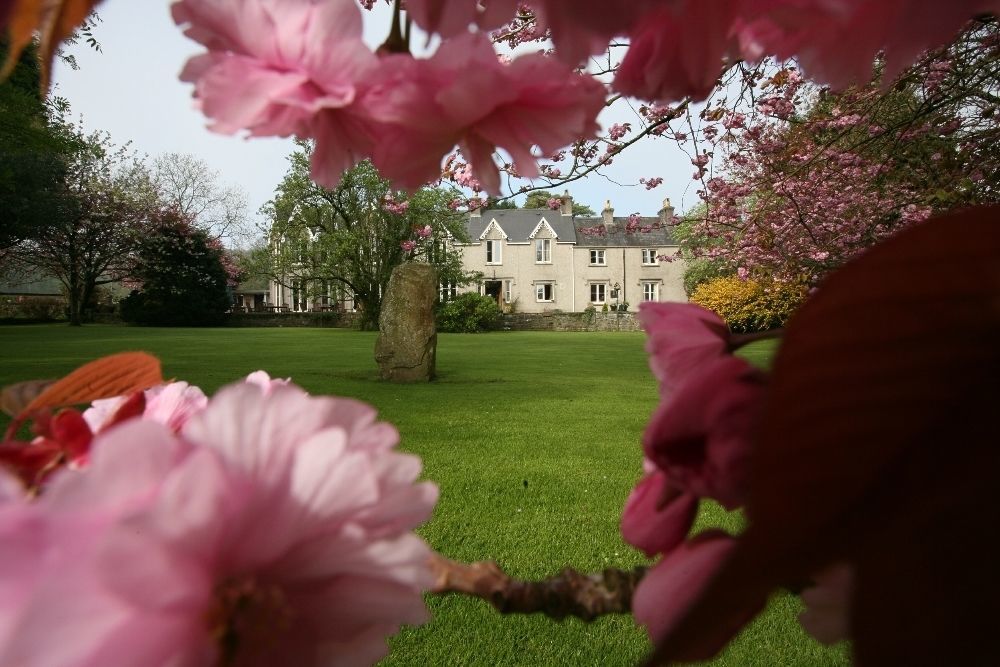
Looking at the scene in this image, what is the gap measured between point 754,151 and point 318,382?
238 inches

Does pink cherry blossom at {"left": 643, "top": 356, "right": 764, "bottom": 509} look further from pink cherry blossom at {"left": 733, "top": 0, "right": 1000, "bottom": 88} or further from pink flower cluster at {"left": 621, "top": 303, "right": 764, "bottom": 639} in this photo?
pink cherry blossom at {"left": 733, "top": 0, "right": 1000, "bottom": 88}

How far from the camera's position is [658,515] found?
0.35 m

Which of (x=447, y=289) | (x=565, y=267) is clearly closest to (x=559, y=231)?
(x=565, y=267)

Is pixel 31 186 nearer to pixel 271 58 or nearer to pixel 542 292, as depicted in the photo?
pixel 542 292

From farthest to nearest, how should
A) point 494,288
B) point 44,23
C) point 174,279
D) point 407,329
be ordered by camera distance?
point 494,288
point 174,279
point 407,329
point 44,23

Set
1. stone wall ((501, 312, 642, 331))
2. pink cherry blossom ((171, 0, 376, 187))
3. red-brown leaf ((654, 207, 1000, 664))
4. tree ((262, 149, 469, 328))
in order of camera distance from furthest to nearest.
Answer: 1. stone wall ((501, 312, 642, 331))
2. tree ((262, 149, 469, 328))
3. pink cherry blossom ((171, 0, 376, 187))
4. red-brown leaf ((654, 207, 1000, 664))

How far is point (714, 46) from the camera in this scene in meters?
0.36

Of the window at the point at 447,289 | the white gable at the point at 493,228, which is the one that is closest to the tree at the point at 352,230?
the window at the point at 447,289

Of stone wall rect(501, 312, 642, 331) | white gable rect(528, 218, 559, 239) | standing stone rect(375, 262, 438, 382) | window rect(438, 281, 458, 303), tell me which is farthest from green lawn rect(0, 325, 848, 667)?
white gable rect(528, 218, 559, 239)

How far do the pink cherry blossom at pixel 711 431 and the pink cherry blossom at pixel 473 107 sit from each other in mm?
211

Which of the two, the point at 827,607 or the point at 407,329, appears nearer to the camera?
the point at 827,607

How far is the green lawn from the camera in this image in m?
2.51

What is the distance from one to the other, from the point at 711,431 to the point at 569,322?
2849 centimetres

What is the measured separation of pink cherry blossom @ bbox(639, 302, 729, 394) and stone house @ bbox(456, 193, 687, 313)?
3285 centimetres
